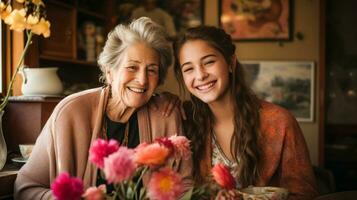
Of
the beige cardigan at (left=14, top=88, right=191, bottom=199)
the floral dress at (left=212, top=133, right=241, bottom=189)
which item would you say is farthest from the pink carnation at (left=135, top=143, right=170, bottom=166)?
the floral dress at (left=212, top=133, right=241, bottom=189)

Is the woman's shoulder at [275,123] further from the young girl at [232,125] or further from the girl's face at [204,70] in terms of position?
the girl's face at [204,70]

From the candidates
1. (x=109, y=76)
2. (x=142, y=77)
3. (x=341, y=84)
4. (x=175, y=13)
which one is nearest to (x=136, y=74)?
(x=142, y=77)

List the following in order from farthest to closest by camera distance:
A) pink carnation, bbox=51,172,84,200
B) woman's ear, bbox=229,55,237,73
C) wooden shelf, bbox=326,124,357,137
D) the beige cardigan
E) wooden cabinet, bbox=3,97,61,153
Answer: wooden shelf, bbox=326,124,357,137
wooden cabinet, bbox=3,97,61,153
woman's ear, bbox=229,55,237,73
the beige cardigan
pink carnation, bbox=51,172,84,200

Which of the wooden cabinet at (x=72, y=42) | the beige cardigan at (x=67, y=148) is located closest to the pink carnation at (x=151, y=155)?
the beige cardigan at (x=67, y=148)

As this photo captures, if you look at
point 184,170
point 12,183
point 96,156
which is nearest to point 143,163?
point 96,156

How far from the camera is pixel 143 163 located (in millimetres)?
793

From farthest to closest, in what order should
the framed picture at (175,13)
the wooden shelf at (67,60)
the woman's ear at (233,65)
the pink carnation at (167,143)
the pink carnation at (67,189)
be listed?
the framed picture at (175,13) < the wooden shelf at (67,60) < the woman's ear at (233,65) < the pink carnation at (167,143) < the pink carnation at (67,189)

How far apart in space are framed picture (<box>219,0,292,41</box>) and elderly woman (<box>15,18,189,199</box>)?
2.25 meters

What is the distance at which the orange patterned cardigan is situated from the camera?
1657 mm

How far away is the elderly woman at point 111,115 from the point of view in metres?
1.45

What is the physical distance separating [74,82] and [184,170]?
6.01 ft

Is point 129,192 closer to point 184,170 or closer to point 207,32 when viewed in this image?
point 184,170

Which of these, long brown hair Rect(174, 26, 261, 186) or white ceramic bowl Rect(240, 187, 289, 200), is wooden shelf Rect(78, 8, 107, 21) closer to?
long brown hair Rect(174, 26, 261, 186)

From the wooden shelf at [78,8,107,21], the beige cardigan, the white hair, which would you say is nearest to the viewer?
the beige cardigan
